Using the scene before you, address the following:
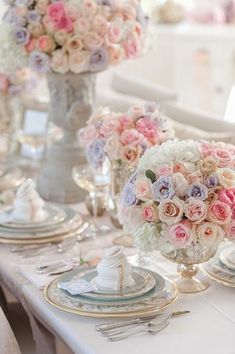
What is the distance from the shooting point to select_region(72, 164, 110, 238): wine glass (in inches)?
91.3

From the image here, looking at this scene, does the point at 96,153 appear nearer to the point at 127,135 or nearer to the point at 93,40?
the point at 127,135

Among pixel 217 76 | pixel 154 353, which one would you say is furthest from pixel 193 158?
pixel 217 76

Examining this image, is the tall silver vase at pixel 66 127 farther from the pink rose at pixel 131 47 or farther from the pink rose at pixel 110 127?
the pink rose at pixel 110 127

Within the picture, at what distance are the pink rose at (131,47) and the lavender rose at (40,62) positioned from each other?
0.27 m

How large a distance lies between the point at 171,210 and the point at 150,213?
0.18 ft

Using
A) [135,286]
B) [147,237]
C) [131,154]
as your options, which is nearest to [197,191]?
[147,237]

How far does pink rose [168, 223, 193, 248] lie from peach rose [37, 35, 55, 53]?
0.96 m

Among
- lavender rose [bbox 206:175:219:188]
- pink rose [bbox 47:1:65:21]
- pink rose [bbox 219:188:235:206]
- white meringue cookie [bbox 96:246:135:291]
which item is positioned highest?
pink rose [bbox 47:1:65:21]

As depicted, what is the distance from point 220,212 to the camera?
1.69 metres

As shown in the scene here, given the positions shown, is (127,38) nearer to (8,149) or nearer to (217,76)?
(8,149)

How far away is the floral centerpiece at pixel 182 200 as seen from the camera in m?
1.69

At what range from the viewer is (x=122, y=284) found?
1743mm

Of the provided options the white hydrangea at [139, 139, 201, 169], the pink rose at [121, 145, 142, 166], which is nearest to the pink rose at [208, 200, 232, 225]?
the white hydrangea at [139, 139, 201, 169]

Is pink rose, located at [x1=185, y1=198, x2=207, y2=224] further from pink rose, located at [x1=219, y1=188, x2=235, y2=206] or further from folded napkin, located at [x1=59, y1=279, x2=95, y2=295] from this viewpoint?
folded napkin, located at [x1=59, y1=279, x2=95, y2=295]
